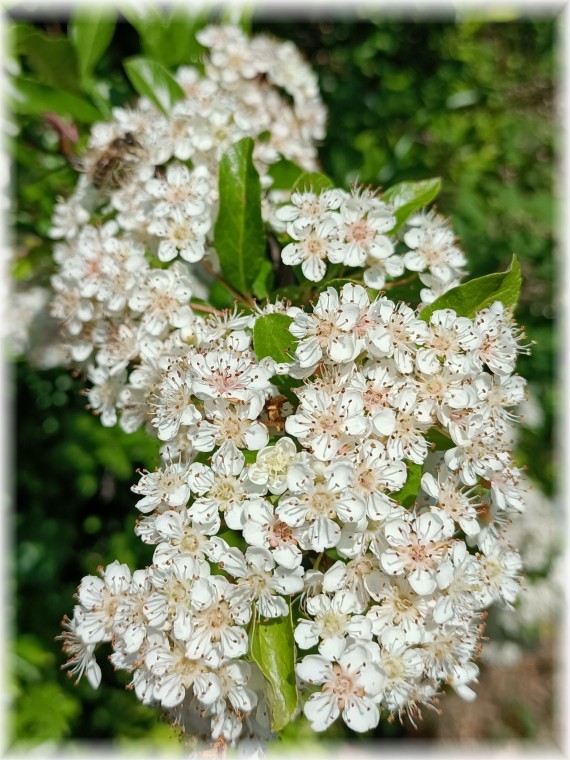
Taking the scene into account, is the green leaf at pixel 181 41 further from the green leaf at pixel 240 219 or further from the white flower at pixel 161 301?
the white flower at pixel 161 301

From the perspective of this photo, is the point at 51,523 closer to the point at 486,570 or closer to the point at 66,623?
the point at 66,623

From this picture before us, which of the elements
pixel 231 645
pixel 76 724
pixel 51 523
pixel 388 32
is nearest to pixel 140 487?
pixel 231 645

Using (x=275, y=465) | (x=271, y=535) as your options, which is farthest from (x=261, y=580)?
(x=275, y=465)

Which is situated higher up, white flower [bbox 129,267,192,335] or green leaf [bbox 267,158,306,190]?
green leaf [bbox 267,158,306,190]

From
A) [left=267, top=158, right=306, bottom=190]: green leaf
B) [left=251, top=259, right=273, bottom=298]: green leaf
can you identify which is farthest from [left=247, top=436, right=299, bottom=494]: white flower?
[left=267, top=158, right=306, bottom=190]: green leaf

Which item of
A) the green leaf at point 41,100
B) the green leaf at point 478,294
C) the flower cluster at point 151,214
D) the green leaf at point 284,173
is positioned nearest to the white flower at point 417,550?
the green leaf at point 478,294

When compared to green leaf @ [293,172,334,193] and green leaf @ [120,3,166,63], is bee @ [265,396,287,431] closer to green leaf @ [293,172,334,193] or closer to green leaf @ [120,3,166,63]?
green leaf @ [293,172,334,193]
